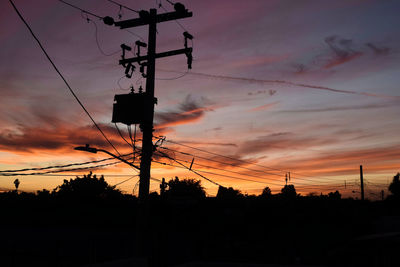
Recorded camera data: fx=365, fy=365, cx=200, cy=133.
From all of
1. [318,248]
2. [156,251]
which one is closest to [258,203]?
[318,248]

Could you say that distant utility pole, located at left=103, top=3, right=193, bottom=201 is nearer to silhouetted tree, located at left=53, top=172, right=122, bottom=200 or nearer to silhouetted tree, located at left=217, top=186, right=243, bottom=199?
silhouetted tree, located at left=217, top=186, right=243, bottom=199

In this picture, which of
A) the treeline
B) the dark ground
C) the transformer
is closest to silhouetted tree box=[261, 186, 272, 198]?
the treeline

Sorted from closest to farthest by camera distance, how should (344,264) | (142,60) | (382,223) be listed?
(142,60), (344,264), (382,223)

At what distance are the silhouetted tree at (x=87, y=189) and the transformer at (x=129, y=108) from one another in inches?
3350

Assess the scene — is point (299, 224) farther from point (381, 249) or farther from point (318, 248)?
point (381, 249)

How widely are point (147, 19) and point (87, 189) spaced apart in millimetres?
92783

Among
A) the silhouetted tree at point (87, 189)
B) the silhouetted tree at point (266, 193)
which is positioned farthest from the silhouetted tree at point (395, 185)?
the silhouetted tree at point (87, 189)

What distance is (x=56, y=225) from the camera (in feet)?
186

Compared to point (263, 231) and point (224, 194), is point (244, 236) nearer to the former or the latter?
point (263, 231)

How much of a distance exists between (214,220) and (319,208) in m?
14.9

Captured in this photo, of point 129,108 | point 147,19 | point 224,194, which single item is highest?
point 147,19

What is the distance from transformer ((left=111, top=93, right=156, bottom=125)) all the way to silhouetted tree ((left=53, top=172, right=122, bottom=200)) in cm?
8510

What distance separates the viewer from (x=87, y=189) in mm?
105000

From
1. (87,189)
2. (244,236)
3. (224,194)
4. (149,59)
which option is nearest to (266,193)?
(224,194)
